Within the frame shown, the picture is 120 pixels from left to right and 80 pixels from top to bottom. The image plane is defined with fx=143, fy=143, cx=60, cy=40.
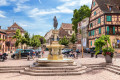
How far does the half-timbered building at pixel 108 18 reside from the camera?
33.9 metres

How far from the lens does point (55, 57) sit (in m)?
14.3

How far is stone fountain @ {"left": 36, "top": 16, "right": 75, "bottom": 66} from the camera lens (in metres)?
12.3

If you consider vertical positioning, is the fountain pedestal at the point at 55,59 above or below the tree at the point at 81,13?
below

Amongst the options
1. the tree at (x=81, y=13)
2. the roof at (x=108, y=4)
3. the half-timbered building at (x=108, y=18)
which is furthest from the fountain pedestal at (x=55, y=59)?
the tree at (x=81, y=13)

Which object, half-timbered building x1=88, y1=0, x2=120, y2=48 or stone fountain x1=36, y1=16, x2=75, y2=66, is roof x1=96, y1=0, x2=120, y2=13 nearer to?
half-timbered building x1=88, y1=0, x2=120, y2=48

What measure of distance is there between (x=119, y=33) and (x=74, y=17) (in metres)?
23.8

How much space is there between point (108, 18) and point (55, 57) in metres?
24.2

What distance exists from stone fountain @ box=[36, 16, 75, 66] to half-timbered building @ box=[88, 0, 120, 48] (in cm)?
2152

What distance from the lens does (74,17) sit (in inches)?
2165

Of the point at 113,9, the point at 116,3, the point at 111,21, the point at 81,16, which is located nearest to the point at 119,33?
the point at 111,21

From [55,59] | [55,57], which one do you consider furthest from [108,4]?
[55,59]

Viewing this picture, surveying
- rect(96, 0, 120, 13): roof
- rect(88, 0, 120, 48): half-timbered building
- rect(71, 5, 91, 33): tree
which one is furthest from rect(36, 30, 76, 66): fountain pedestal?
rect(71, 5, 91, 33): tree

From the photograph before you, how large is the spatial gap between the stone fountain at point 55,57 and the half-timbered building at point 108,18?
21.5 meters

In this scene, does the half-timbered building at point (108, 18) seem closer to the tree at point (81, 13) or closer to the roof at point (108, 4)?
the roof at point (108, 4)
